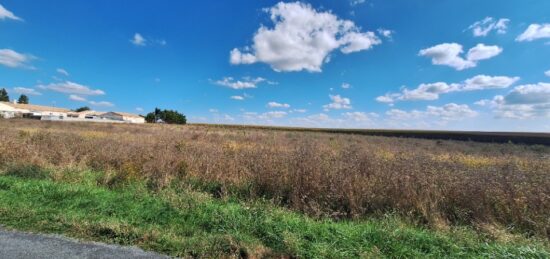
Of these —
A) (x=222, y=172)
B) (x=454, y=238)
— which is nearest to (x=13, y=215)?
(x=222, y=172)

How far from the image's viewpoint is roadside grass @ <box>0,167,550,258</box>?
3920mm

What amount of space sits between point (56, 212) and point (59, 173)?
325cm

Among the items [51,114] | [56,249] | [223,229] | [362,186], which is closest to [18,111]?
[51,114]

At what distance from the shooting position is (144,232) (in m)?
4.23

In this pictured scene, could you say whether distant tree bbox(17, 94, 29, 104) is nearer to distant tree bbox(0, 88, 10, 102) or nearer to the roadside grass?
distant tree bbox(0, 88, 10, 102)

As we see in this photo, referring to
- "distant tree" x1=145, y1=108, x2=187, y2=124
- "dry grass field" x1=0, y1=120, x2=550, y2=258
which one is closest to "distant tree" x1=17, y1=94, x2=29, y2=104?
"distant tree" x1=145, y1=108, x2=187, y2=124

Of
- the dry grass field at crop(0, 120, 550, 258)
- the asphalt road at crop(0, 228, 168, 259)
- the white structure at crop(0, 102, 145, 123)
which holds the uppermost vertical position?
the white structure at crop(0, 102, 145, 123)

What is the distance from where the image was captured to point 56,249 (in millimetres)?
3717

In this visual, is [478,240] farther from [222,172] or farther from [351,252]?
[222,172]

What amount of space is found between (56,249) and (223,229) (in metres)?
2.10

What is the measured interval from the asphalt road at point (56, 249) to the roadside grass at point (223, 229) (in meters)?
0.18

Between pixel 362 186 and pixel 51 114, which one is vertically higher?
pixel 51 114

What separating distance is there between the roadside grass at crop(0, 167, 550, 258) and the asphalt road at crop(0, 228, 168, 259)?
18 centimetres

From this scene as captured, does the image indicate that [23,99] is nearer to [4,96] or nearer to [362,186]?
[4,96]
